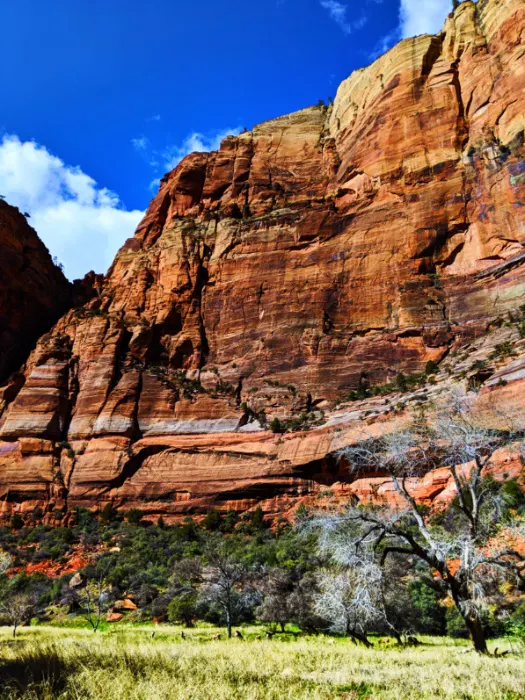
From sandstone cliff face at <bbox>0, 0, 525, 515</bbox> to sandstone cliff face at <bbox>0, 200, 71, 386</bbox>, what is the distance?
5266 mm

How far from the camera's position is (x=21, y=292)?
6406 centimetres

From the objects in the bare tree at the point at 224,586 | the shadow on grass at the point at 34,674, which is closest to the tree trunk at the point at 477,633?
the shadow on grass at the point at 34,674

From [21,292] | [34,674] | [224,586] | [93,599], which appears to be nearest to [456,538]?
[34,674]

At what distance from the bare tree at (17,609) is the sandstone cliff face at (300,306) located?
58.6 feet

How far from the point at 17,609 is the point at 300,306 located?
40.8 m

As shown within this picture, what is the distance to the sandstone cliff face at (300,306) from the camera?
44875 mm

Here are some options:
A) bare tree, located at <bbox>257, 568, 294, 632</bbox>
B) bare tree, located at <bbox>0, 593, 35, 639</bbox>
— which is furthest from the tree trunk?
bare tree, located at <bbox>0, 593, 35, 639</bbox>

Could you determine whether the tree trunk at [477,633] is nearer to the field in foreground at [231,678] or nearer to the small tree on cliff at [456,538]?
the small tree on cliff at [456,538]

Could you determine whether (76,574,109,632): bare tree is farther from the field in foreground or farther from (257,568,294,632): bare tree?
the field in foreground

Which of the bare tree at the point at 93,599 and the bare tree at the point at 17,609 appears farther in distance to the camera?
the bare tree at the point at 93,599

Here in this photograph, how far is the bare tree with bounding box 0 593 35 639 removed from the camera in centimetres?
2047

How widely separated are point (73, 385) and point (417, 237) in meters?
44.1

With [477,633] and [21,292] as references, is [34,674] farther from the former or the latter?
[21,292]

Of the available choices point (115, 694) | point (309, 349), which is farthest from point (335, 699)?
point (309, 349)
